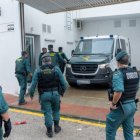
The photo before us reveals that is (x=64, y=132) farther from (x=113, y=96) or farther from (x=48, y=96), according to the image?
(x=113, y=96)

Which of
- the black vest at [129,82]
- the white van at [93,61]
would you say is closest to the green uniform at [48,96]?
the black vest at [129,82]

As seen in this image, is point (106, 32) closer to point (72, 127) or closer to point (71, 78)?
point (71, 78)

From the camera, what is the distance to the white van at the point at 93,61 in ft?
37.2

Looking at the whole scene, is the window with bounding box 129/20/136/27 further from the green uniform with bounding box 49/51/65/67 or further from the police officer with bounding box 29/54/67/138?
the police officer with bounding box 29/54/67/138

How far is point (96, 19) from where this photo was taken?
62.3 feet

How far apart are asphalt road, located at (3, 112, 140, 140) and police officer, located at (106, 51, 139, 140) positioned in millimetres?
1433

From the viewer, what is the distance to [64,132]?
21.4 ft

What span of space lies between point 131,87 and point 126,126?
0.71 meters

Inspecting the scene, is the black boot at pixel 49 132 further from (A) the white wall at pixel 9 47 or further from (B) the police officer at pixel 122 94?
(A) the white wall at pixel 9 47

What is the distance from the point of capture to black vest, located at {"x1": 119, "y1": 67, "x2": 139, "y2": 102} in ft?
15.0

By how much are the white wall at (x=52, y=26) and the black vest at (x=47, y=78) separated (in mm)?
6221

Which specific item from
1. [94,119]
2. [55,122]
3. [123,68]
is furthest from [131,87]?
[94,119]

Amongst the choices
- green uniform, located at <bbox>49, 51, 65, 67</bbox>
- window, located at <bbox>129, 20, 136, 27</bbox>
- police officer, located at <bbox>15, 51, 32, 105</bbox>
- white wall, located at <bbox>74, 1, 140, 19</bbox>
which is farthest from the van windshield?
window, located at <bbox>129, 20, 136, 27</bbox>

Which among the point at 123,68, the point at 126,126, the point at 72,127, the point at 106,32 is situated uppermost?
the point at 106,32
